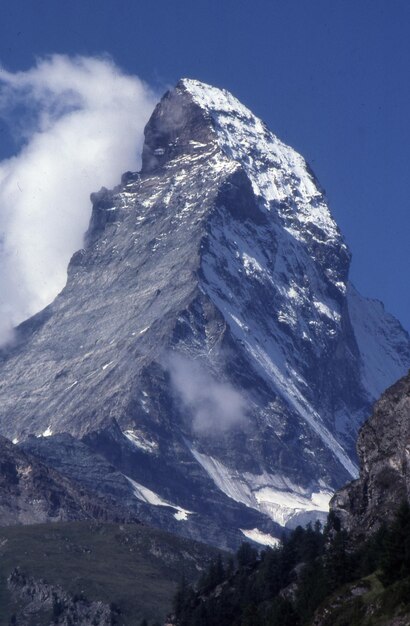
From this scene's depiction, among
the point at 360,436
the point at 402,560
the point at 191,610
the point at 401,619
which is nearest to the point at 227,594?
the point at 191,610

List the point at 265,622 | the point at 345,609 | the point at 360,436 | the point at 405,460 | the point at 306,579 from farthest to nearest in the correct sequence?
the point at 360,436 → the point at 405,460 → the point at 306,579 → the point at 265,622 → the point at 345,609

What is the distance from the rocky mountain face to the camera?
171750 mm

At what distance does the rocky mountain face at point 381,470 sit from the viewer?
Result: 171750 millimetres

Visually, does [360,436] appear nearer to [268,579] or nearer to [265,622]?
[268,579]

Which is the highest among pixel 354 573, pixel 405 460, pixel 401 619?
pixel 405 460

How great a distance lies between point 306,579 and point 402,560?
29.6 m

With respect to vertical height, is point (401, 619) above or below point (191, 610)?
below

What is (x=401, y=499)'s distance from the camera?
168m

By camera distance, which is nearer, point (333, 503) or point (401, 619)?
point (401, 619)

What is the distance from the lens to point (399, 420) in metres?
176

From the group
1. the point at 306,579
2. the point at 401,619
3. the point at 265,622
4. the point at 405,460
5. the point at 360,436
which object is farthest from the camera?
the point at 360,436

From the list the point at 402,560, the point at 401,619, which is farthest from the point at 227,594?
the point at 401,619

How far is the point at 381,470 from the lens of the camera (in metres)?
176

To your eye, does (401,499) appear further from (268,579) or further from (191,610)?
(191,610)
